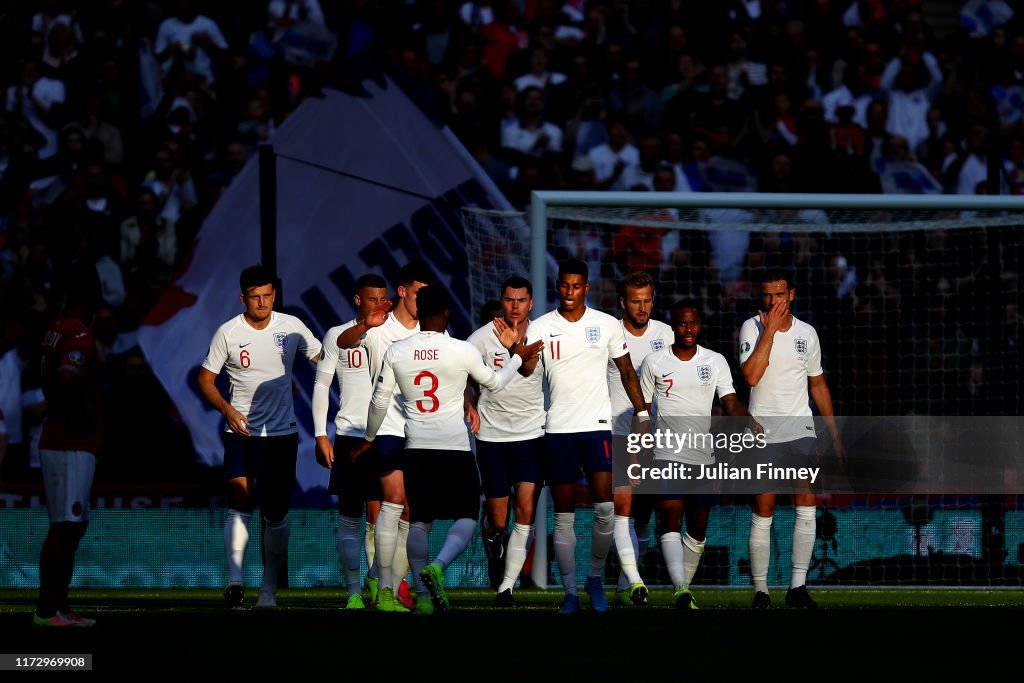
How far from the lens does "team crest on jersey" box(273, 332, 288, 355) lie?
35.7 ft

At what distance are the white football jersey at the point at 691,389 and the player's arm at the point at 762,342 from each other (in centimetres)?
18

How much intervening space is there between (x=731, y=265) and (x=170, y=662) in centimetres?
872

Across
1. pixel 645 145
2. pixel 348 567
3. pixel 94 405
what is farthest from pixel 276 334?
pixel 645 145

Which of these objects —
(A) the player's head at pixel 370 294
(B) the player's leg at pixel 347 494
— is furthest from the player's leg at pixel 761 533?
(A) the player's head at pixel 370 294

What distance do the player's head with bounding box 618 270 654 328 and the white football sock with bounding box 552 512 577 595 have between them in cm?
167

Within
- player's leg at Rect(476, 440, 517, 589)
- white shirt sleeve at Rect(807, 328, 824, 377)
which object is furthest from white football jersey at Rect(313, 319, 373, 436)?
white shirt sleeve at Rect(807, 328, 824, 377)

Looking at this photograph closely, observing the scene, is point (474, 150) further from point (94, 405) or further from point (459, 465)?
point (94, 405)

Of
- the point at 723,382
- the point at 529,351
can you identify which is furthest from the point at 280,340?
the point at 723,382

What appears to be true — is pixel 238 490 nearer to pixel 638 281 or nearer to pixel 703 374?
pixel 638 281

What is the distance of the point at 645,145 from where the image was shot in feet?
53.0

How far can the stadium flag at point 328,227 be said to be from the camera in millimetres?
13633

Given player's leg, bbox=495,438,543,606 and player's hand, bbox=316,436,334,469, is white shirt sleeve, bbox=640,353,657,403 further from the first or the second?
player's hand, bbox=316,436,334,469

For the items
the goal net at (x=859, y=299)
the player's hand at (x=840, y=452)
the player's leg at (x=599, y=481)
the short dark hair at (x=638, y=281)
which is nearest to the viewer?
the player's leg at (x=599, y=481)

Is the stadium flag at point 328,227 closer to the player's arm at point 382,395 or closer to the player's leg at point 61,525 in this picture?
the player's arm at point 382,395
